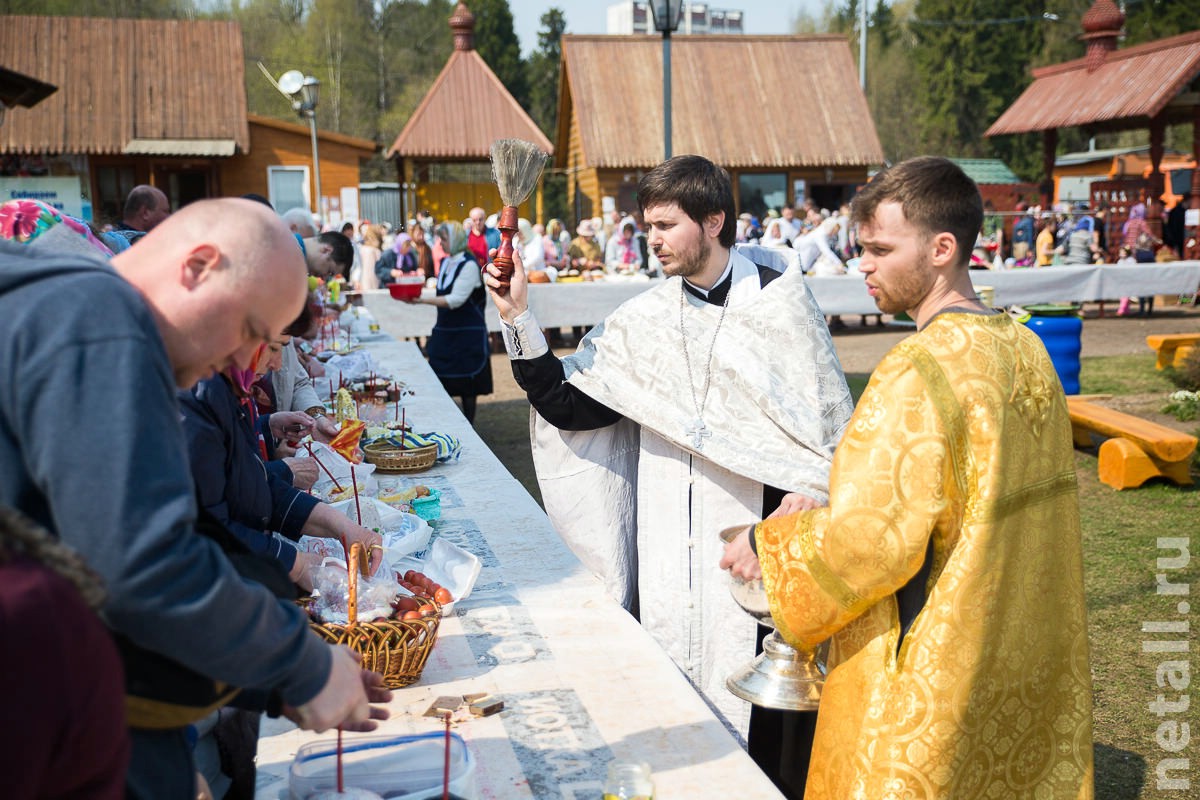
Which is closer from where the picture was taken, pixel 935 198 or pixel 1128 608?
pixel 935 198

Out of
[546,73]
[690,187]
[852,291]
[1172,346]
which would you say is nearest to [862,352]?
[852,291]

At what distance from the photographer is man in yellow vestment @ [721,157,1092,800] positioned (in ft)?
6.76

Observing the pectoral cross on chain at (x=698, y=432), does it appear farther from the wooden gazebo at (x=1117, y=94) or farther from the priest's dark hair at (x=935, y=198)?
the wooden gazebo at (x=1117, y=94)

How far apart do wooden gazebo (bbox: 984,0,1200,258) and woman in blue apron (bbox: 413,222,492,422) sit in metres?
17.4

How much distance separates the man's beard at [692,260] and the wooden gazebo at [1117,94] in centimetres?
2055

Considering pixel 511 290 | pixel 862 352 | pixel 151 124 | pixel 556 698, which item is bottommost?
pixel 862 352

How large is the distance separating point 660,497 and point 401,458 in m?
1.53

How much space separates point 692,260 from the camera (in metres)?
3.29

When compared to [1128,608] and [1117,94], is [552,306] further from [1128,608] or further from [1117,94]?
[1117,94]

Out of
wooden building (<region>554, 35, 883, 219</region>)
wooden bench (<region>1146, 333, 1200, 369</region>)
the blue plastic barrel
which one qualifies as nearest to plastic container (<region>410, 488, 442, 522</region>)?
the blue plastic barrel

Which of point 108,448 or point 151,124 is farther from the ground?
point 151,124

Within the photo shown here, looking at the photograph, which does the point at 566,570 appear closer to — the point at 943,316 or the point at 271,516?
the point at 271,516

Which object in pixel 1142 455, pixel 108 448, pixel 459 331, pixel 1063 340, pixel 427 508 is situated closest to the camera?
pixel 108 448

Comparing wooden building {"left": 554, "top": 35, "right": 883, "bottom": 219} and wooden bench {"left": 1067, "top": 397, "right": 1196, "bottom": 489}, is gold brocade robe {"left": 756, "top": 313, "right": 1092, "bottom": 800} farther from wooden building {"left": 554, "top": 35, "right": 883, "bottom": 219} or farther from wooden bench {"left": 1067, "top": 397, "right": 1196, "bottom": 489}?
wooden building {"left": 554, "top": 35, "right": 883, "bottom": 219}
